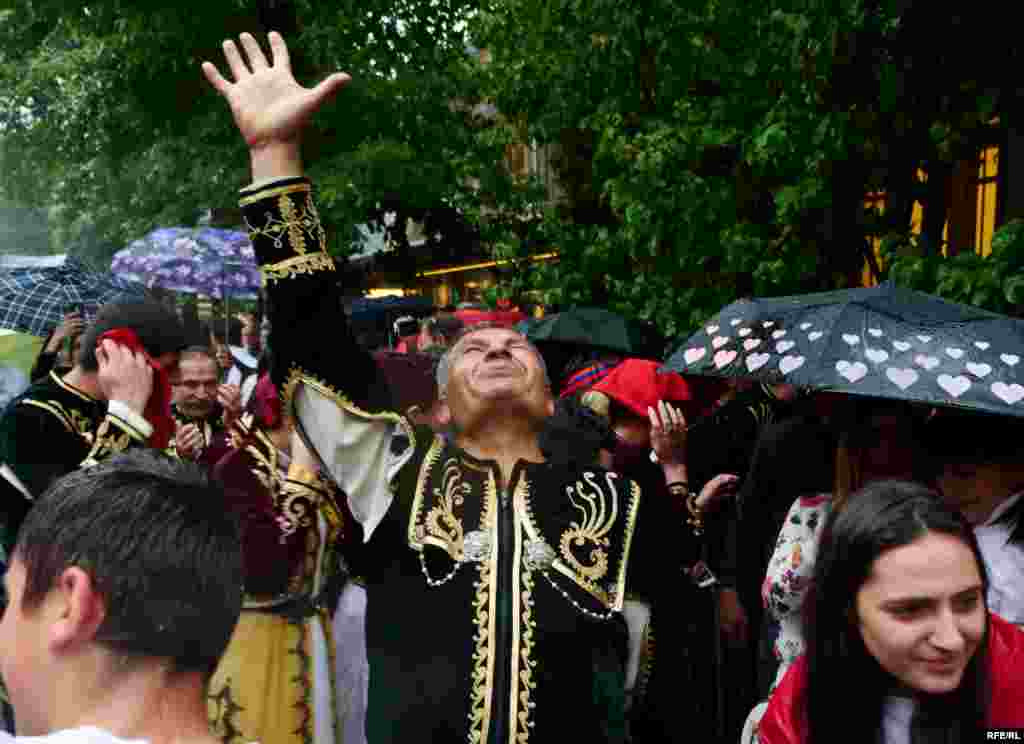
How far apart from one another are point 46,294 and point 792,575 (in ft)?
24.5

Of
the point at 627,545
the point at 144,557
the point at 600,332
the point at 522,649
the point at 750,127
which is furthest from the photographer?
the point at 600,332

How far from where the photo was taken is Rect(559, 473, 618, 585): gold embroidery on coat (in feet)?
9.29

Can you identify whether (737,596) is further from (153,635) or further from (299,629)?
(153,635)

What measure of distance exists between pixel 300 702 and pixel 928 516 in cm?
215

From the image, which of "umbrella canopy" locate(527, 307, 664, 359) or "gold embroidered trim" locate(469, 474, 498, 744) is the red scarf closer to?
"gold embroidered trim" locate(469, 474, 498, 744)

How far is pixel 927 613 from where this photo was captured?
80.8 inches

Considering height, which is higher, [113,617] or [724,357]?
[724,357]

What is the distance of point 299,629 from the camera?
3.56 meters

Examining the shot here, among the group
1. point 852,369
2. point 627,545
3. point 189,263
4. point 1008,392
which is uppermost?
point 189,263

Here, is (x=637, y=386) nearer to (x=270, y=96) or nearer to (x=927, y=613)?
(x=270, y=96)

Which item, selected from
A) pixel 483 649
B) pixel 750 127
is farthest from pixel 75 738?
pixel 750 127

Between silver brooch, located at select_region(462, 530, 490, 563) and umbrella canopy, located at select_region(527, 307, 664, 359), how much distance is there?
500 centimetres

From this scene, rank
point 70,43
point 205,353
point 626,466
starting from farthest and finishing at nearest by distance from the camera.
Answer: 1. point 70,43
2. point 205,353
3. point 626,466

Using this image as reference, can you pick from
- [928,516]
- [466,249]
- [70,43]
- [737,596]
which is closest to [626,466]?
[737,596]
